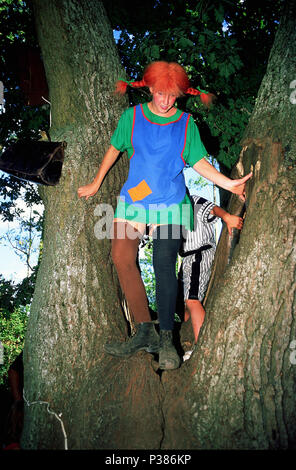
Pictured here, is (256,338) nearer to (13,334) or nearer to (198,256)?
(198,256)

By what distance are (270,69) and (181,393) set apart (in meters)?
2.27

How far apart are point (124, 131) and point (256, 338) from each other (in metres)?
1.64

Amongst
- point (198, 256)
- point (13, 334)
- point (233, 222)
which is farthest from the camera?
point (13, 334)

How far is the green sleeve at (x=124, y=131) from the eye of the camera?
241cm

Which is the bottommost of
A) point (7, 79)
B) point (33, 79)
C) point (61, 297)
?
point (61, 297)

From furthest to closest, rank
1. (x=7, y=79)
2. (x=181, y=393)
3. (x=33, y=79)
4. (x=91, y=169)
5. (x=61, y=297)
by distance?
(x=7, y=79) < (x=33, y=79) < (x=91, y=169) < (x=61, y=297) < (x=181, y=393)

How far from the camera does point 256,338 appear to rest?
6.37ft

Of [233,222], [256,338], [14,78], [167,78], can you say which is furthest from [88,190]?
[14,78]

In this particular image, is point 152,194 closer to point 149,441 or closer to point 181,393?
point 181,393

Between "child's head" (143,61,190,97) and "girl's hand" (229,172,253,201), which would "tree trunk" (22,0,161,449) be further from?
"girl's hand" (229,172,253,201)

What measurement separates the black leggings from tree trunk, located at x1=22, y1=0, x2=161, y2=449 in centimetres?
34
